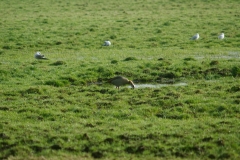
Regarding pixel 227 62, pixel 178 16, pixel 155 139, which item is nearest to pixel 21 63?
pixel 227 62

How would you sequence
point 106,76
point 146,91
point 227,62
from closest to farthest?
point 146,91
point 106,76
point 227,62

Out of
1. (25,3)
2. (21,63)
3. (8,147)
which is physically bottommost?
(25,3)

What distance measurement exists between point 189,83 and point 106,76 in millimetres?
3568

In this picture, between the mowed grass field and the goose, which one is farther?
the goose

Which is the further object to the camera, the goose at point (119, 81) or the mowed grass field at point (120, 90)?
the goose at point (119, 81)

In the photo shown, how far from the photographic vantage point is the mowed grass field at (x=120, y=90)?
10.6 meters

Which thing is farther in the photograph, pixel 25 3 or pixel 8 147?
pixel 25 3

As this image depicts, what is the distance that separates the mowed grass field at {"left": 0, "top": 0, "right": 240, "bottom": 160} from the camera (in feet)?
34.9

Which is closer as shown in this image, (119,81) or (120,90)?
(119,81)

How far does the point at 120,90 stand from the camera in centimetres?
1562

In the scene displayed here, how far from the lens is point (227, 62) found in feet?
64.0

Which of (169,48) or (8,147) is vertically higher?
(8,147)

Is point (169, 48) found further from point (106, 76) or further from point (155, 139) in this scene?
point (155, 139)

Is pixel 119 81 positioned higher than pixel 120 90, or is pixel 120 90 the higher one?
pixel 119 81
